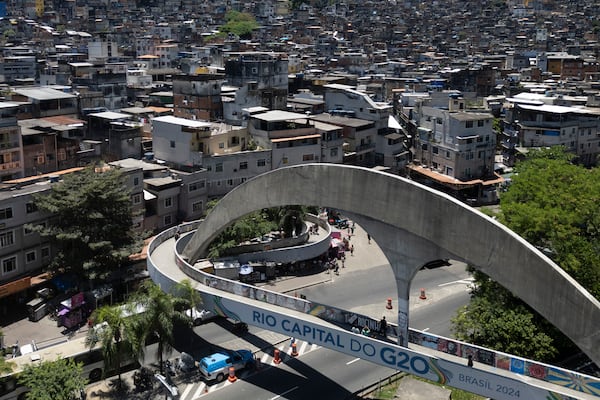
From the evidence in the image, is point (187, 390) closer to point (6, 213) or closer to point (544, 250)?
point (6, 213)

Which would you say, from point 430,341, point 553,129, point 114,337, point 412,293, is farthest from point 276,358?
point 553,129

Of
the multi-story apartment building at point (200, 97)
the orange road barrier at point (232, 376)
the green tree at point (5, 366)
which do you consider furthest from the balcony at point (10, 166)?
the orange road barrier at point (232, 376)

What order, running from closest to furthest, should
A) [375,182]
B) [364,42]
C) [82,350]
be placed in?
[375,182], [82,350], [364,42]

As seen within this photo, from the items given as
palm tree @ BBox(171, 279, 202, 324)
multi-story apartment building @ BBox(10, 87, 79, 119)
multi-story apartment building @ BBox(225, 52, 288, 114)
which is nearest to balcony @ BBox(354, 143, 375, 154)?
multi-story apartment building @ BBox(225, 52, 288, 114)

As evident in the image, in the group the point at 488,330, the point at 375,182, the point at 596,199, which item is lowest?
the point at 488,330

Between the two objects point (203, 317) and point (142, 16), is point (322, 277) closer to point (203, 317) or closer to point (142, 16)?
point (203, 317)

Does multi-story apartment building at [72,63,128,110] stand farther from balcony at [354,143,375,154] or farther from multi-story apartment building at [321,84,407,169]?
balcony at [354,143,375,154]

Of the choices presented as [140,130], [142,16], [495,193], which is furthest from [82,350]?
[142,16]
